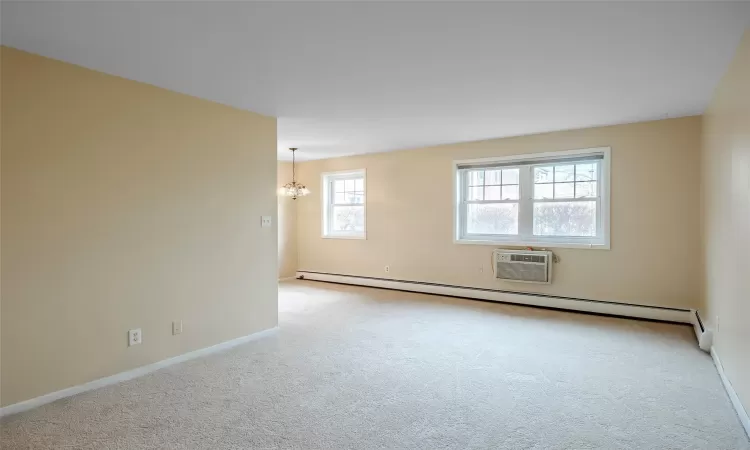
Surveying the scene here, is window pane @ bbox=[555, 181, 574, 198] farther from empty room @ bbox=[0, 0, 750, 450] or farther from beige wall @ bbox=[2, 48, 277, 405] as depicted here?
beige wall @ bbox=[2, 48, 277, 405]

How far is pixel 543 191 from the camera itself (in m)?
5.35

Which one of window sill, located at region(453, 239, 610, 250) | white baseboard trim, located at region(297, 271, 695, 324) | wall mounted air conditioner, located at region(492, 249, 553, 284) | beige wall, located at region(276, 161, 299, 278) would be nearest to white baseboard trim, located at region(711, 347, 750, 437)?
white baseboard trim, located at region(297, 271, 695, 324)

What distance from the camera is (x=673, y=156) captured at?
446 cm

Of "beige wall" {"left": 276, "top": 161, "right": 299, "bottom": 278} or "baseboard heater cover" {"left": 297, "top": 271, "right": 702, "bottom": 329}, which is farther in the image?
"beige wall" {"left": 276, "top": 161, "right": 299, "bottom": 278}

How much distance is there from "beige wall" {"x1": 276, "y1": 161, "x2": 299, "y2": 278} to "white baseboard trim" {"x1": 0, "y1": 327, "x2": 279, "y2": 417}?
3.42m

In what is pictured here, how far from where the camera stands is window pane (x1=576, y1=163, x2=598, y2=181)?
500cm

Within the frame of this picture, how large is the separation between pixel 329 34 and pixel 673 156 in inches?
158

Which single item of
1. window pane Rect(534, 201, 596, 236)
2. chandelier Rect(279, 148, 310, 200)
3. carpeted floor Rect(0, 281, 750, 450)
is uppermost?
chandelier Rect(279, 148, 310, 200)

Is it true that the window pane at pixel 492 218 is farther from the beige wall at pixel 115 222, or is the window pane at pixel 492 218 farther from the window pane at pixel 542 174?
the beige wall at pixel 115 222

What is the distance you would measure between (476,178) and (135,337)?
177 inches

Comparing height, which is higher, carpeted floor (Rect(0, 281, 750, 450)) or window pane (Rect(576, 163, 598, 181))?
window pane (Rect(576, 163, 598, 181))


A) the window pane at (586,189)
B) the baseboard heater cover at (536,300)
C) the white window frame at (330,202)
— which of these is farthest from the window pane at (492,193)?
the white window frame at (330,202)

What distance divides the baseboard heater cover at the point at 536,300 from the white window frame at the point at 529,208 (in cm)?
66

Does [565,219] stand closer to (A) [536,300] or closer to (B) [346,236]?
(A) [536,300]
